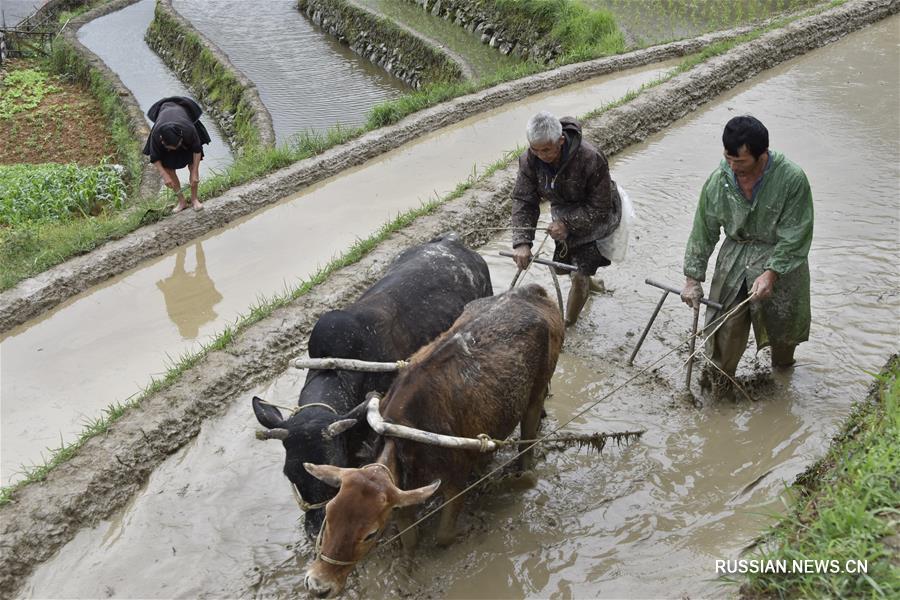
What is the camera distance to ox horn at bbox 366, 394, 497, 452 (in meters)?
3.72

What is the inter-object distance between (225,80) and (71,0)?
1462 centimetres

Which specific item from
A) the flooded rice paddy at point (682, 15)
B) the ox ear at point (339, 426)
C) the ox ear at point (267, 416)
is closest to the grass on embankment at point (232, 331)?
the ox ear at point (267, 416)

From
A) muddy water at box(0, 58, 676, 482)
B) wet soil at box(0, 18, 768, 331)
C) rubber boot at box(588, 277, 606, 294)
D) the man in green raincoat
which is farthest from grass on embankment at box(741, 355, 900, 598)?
wet soil at box(0, 18, 768, 331)

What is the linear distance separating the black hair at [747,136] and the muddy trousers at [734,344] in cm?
100

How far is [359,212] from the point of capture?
29.0 ft

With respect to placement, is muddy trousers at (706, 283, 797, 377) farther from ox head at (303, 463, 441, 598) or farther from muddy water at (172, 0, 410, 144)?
muddy water at (172, 0, 410, 144)

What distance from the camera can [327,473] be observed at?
358 centimetres

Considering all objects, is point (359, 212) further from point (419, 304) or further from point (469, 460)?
point (469, 460)

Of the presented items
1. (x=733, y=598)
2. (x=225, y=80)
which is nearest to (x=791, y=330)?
(x=733, y=598)

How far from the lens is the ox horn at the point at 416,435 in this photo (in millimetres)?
3716

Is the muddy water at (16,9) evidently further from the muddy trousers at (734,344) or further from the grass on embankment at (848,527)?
the grass on embankment at (848,527)

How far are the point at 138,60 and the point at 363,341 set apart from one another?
1969 centimetres

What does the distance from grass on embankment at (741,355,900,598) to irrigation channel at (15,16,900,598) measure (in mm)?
334

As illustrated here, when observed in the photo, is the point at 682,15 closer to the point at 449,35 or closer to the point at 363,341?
the point at 449,35
